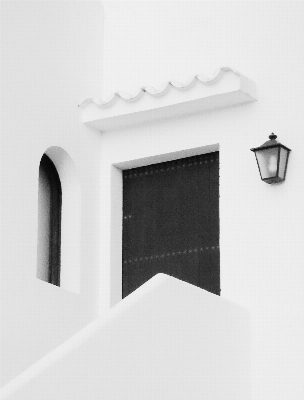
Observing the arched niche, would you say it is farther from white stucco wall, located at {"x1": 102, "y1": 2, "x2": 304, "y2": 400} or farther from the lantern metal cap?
the lantern metal cap

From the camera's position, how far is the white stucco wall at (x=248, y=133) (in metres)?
8.31

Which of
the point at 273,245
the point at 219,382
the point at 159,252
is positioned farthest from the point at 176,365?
the point at 159,252

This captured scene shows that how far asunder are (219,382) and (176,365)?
50 cm

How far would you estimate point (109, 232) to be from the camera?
9.50 meters

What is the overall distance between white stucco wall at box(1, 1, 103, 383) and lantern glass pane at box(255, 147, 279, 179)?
180 cm

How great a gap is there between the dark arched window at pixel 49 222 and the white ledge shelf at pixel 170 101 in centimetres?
62

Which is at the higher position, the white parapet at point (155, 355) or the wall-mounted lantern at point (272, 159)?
the wall-mounted lantern at point (272, 159)

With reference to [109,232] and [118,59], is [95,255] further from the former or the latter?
[118,59]

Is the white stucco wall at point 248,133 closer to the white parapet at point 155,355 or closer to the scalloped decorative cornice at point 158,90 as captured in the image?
the scalloped decorative cornice at point 158,90

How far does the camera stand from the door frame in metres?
9.35

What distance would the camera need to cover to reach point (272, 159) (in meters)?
8.52

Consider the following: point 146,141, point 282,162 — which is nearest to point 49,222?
point 146,141

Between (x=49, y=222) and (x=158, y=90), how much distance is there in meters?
1.67

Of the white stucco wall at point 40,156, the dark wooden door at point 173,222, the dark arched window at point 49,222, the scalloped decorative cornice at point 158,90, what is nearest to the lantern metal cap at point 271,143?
the scalloped decorative cornice at point 158,90
